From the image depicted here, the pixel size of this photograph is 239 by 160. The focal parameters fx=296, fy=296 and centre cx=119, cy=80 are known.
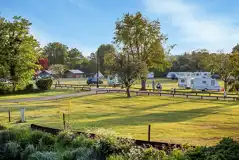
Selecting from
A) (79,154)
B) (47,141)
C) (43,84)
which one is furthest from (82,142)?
(43,84)

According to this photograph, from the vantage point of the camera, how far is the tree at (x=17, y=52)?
42.1m

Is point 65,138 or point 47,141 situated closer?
point 65,138

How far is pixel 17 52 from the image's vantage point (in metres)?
43.5

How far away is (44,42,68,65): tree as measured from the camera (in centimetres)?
10550

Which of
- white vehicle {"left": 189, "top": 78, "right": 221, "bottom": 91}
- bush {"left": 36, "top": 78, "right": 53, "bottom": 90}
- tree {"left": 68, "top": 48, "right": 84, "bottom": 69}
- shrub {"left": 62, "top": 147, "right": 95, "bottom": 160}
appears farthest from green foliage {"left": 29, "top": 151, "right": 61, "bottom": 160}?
tree {"left": 68, "top": 48, "right": 84, "bottom": 69}

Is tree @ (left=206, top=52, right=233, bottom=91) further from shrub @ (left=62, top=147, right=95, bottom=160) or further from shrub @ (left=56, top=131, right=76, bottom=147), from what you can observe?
shrub @ (left=62, top=147, right=95, bottom=160)

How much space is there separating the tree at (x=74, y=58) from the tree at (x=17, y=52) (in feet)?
210

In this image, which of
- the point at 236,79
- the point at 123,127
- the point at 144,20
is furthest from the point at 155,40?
the point at 123,127

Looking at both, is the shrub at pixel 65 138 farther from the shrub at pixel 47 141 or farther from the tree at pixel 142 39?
the tree at pixel 142 39

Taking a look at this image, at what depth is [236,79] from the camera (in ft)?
73.8

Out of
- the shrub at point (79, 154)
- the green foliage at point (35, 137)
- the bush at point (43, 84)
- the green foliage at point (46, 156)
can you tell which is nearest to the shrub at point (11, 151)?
the green foliage at point (35, 137)

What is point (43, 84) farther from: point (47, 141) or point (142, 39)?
point (47, 141)

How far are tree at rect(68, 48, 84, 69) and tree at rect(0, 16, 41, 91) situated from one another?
63918 millimetres

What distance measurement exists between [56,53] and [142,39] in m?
66.5
